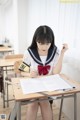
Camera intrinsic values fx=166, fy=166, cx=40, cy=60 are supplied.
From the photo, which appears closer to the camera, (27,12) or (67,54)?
(67,54)

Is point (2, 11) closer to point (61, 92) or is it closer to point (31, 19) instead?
point (31, 19)

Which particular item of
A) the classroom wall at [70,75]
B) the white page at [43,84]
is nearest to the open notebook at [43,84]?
the white page at [43,84]

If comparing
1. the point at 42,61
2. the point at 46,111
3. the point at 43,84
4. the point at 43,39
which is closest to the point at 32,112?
the point at 46,111

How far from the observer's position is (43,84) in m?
1.32

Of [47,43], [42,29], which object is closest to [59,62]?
[47,43]

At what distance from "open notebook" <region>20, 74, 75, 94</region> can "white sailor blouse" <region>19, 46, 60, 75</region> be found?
0.20 m

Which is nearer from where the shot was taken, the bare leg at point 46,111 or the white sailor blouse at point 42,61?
the bare leg at point 46,111

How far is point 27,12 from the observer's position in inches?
135

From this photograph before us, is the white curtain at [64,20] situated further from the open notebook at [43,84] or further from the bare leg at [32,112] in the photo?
the bare leg at [32,112]

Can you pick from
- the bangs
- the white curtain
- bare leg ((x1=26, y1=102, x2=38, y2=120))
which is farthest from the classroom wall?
bare leg ((x1=26, y1=102, x2=38, y2=120))

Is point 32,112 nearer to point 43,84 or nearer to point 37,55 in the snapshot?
point 43,84

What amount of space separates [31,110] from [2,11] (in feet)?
16.5

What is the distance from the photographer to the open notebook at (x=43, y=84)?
48.5 inches

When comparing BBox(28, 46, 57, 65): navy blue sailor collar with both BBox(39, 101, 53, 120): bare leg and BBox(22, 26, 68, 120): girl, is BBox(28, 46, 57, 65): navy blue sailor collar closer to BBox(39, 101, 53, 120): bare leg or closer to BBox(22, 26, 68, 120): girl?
BBox(22, 26, 68, 120): girl
